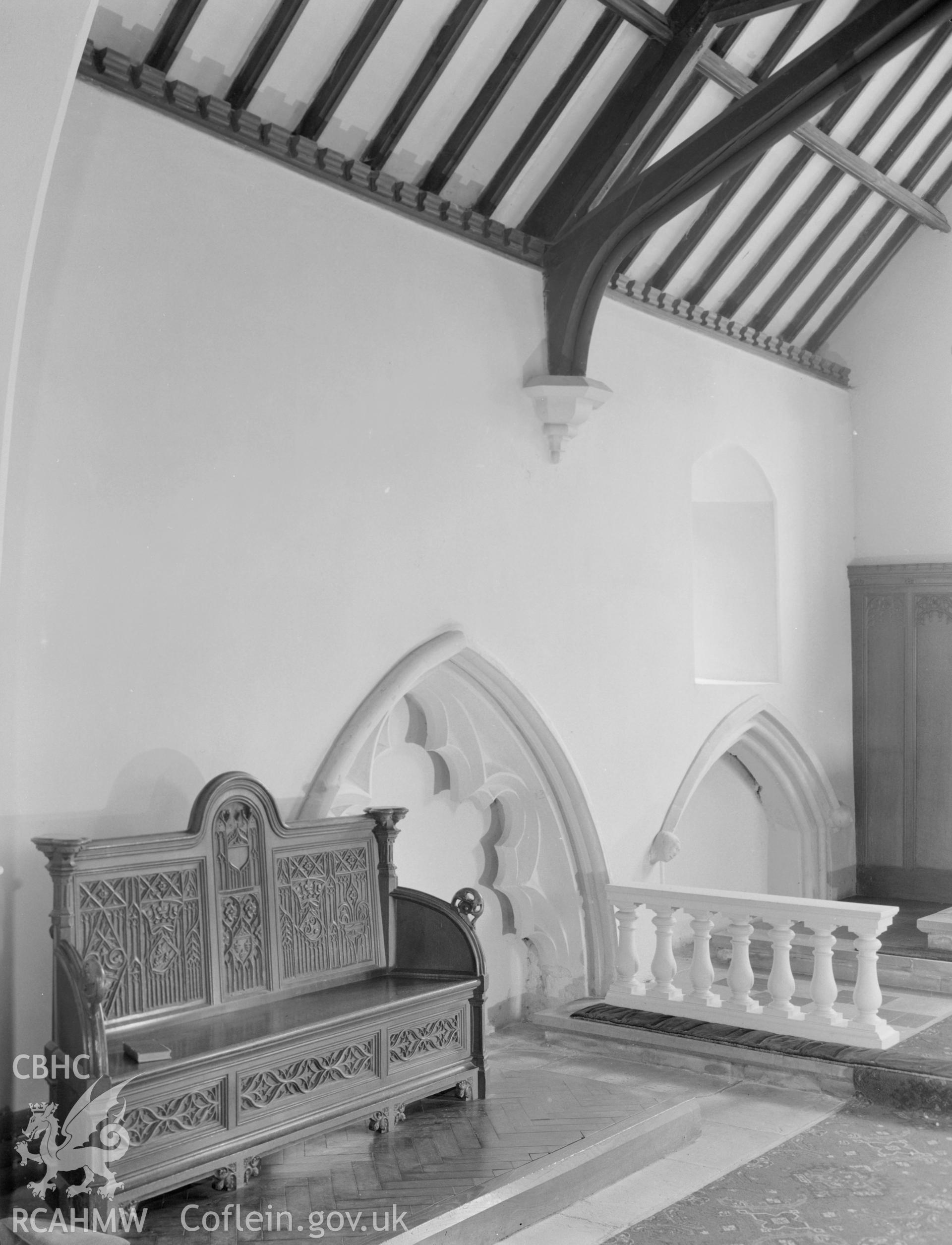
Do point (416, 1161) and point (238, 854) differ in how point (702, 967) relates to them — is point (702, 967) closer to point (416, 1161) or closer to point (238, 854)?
point (416, 1161)

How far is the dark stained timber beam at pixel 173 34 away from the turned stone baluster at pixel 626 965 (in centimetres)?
453

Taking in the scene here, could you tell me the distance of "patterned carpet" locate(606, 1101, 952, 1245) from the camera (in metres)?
4.19

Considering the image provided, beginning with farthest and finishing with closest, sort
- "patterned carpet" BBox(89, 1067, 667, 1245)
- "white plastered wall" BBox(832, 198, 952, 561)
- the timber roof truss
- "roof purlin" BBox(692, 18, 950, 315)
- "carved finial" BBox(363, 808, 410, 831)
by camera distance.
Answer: "white plastered wall" BBox(832, 198, 952, 561) < "roof purlin" BBox(692, 18, 950, 315) < "carved finial" BBox(363, 808, 410, 831) < the timber roof truss < "patterned carpet" BBox(89, 1067, 667, 1245)

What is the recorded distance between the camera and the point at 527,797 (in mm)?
6906

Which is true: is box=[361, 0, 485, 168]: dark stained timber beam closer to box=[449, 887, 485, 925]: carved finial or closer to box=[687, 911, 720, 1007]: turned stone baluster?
box=[449, 887, 485, 925]: carved finial

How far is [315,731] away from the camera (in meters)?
5.50

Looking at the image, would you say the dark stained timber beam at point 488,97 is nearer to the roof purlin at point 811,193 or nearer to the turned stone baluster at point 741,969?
the roof purlin at point 811,193

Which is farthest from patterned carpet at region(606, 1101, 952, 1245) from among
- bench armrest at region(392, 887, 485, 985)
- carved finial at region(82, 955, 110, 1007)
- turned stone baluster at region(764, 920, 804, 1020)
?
carved finial at region(82, 955, 110, 1007)

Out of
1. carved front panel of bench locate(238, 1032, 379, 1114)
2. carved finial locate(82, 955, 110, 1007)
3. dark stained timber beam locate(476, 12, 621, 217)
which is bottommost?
carved front panel of bench locate(238, 1032, 379, 1114)

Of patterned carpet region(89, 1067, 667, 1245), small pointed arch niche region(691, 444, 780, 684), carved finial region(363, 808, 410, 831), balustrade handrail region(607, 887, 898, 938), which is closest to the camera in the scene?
patterned carpet region(89, 1067, 667, 1245)

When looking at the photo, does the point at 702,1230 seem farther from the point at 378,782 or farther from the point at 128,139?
the point at 128,139

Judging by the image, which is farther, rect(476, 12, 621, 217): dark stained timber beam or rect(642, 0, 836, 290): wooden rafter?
rect(642, 0, 836, 290): wooden rafter

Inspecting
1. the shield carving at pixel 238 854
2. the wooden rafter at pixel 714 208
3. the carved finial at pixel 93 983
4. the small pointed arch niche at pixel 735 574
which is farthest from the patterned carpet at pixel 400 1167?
the wooden rafter at pixel 714 208

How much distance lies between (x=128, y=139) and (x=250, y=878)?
2829 mm
